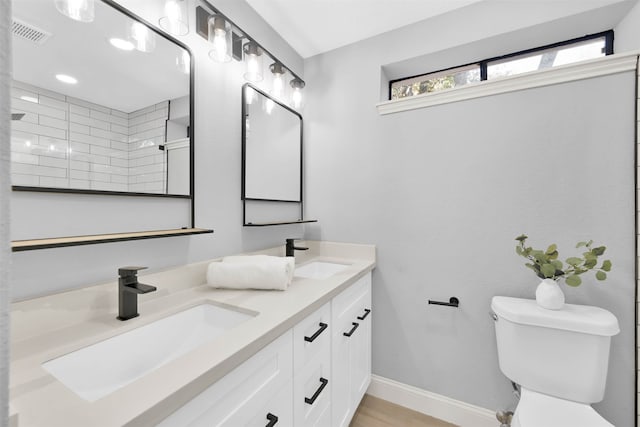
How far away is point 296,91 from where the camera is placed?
185cm

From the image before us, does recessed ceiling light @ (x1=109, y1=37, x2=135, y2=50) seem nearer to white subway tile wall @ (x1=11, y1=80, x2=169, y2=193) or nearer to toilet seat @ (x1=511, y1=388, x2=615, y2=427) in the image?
white subway tile wall @ (x1=11, y1=80, x2=169, y2=193)

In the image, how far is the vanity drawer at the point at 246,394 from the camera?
1.95 ft

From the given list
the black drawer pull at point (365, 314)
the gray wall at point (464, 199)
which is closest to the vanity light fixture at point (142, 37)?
the gray wall at point (464, 199)

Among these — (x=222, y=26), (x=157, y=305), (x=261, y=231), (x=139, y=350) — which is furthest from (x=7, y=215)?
(x=261, y=231)

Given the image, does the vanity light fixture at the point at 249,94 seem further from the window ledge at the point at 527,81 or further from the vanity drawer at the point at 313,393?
the vanity drawer at the point at 313,393

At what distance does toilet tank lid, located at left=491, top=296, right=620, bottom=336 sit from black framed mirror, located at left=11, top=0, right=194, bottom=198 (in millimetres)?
1593

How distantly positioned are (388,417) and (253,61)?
2.20 m

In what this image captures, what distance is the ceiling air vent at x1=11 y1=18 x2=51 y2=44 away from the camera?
0.76m

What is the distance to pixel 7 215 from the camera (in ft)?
0.73

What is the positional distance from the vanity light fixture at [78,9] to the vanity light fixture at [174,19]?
251 millimetres

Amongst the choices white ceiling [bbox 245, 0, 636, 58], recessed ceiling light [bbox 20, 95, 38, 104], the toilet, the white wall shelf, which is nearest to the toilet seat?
the toilet

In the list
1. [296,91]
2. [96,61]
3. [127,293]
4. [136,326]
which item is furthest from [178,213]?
[296,91]

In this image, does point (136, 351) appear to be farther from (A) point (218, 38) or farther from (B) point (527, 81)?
(B) point (527, 81)

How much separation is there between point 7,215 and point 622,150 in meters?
1.97
